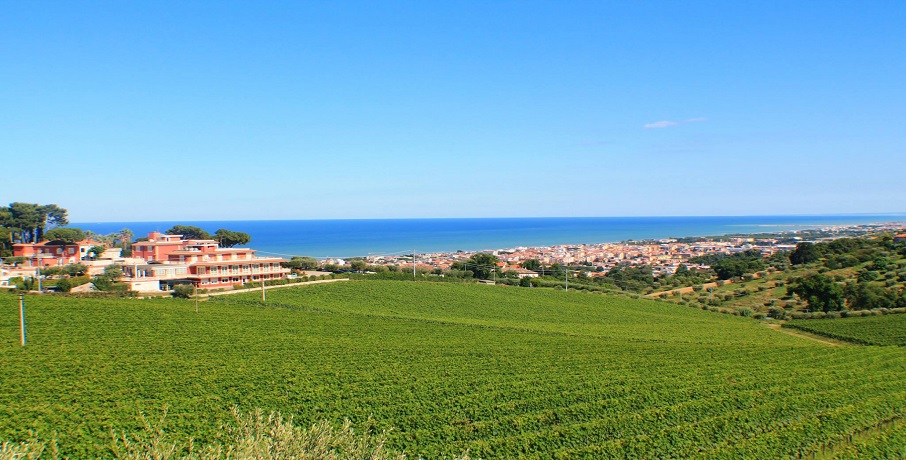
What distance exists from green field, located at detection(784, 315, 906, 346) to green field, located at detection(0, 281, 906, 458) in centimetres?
390

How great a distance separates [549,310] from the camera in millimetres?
41875

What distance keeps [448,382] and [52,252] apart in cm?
5864

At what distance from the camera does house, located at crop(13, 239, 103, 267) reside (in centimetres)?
5588

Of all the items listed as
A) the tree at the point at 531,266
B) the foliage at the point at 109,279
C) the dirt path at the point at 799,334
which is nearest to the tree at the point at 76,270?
the foliage at the point at 109,279

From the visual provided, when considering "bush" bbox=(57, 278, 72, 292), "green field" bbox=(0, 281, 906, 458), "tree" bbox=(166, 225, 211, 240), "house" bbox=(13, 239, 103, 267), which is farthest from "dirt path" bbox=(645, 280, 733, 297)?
"house" bbox=(13, 239, 103, 267)

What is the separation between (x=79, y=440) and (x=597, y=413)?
13112mm

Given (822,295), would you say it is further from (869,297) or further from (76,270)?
(76,270)

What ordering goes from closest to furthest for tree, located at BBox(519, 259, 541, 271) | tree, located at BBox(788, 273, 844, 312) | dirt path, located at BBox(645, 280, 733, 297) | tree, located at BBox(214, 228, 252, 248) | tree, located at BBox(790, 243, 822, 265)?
tree, located at BBox(788, 273, 844, 312)
dirt path, located at BBox(645, 280, 733, 297)
tree, located at BBox(790, 243, 822, 265)
tree, located at BBox(214, 228, 252, 248)
tree, located at BBox(519, 259, 541, 271)

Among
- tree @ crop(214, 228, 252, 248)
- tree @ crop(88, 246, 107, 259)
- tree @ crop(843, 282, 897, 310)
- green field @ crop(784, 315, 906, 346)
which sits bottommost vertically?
green field @ crop(784, 315, 906, 346)

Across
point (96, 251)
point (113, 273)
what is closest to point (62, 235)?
point (96, 251)

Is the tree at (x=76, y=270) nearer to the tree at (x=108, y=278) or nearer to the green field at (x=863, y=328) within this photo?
the tree at (x=108, y=278)

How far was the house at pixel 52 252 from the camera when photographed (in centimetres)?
5588

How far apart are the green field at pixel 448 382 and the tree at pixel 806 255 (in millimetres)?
43157

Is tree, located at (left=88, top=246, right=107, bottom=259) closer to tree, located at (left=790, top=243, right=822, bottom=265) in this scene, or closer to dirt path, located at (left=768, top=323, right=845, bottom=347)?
dirt path, located at (left=768, top=323, right=845, bottom=347)
